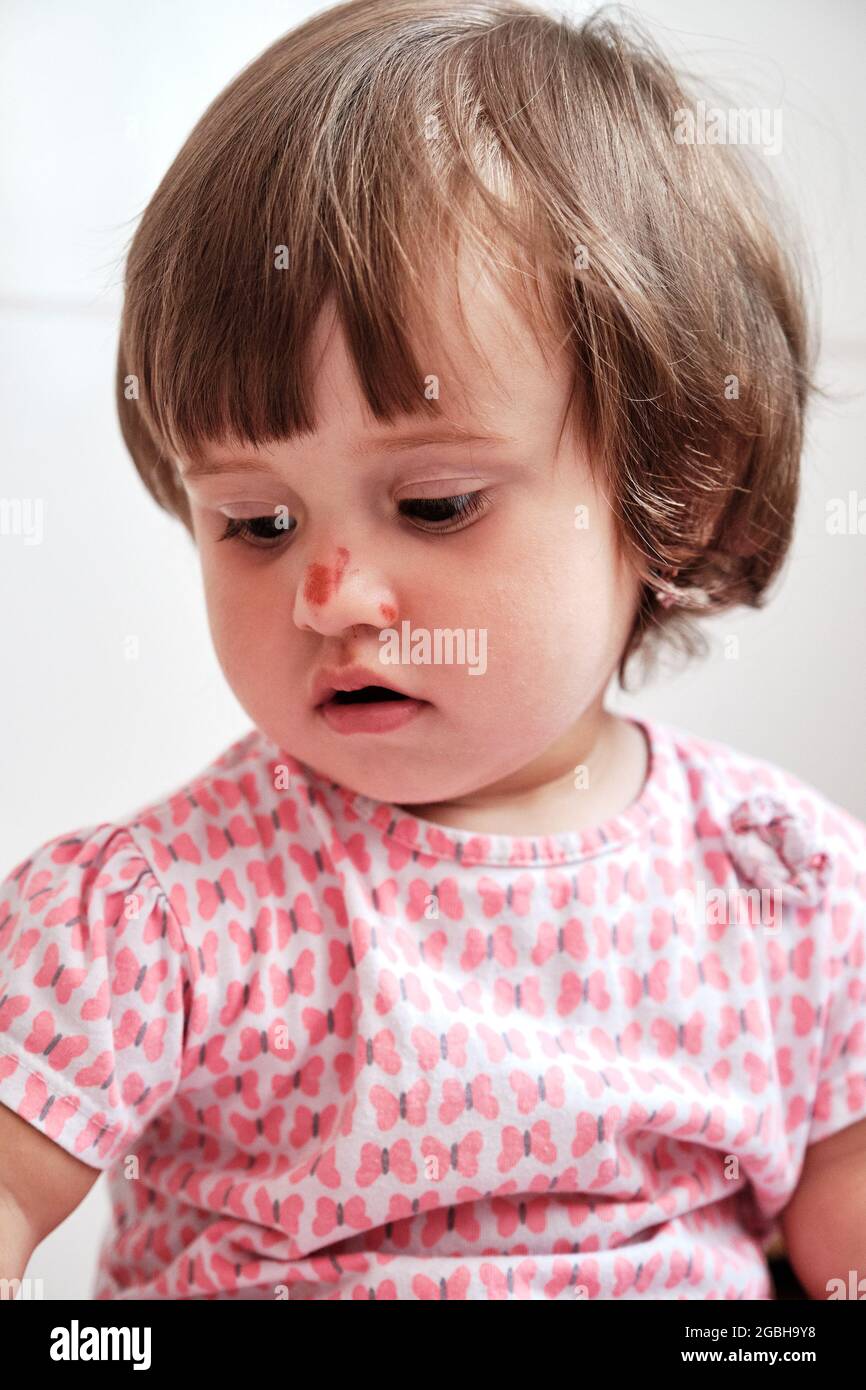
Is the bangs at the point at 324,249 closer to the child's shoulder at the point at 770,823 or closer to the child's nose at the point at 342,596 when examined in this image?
the child's nose at the point at 342,596

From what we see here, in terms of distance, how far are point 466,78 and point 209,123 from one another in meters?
0.12

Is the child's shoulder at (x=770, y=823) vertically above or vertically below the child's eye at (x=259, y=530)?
below

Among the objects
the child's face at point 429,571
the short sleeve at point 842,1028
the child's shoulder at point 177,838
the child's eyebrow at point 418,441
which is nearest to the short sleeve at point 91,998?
the child's shoulder at point 177,838

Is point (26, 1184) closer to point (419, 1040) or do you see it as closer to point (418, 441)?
point (419, 1040)

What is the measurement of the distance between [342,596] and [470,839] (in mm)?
165

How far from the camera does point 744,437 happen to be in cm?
75

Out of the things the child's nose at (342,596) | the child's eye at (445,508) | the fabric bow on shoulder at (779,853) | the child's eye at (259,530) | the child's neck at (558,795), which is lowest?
the fabric bow on shoulder at (779,853)

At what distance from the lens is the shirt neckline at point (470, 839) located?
2.39 ft

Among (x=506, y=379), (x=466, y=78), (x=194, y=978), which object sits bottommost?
(x=194, y=978)

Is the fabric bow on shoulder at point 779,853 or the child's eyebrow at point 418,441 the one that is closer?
the child's eyebrow at point 418,441

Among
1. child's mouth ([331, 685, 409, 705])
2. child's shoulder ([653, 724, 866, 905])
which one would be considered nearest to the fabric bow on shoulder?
child's shoulder ([653, 724, 866, 905])

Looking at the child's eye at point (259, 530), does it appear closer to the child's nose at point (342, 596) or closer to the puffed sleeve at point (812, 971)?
the child's nose at point (342, 596)
